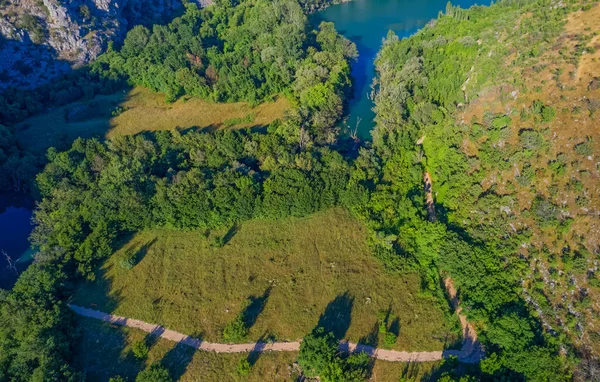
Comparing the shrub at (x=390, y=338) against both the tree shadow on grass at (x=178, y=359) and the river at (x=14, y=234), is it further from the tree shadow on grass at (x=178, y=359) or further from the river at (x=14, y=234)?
the river at (x=14, y=234)

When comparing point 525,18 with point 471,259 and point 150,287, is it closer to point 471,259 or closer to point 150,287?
point 471,259

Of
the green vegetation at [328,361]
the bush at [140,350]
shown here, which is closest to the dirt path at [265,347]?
the green vegetation at [328,361]

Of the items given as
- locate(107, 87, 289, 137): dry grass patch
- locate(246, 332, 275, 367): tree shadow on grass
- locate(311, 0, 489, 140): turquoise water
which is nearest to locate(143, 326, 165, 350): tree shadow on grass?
locate(246, 332, 275, 367): tree shadow on grass

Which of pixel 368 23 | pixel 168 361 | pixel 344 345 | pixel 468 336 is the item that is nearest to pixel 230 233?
pixel 168 361

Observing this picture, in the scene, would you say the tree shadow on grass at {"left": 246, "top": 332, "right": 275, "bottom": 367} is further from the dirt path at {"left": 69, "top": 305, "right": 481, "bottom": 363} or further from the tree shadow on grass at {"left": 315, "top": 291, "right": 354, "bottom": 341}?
the tree shadow on grass at {"left": 315, "top": 291, "right": 354, "bottom": 341}

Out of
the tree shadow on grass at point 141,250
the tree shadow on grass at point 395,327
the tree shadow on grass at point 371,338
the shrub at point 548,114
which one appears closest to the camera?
the tree shadow on grass at point 371,338

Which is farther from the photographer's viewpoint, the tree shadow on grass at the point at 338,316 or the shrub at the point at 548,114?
the shrub at the point at 548,114

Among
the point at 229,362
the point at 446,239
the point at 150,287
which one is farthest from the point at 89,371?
the point at 446,239

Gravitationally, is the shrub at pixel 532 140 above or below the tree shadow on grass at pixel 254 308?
above
